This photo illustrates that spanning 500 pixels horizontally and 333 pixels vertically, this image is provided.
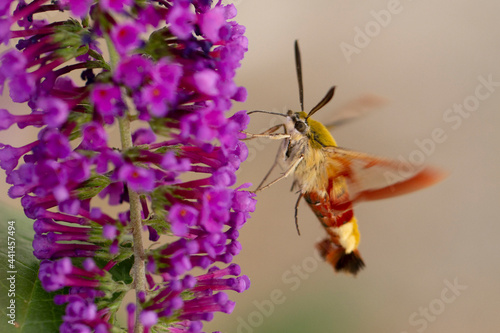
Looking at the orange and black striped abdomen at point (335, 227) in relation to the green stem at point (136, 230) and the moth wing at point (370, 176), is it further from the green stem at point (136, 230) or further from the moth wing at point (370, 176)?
the green stem at point (136, 230)

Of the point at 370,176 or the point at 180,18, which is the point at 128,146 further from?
the point at 370,176

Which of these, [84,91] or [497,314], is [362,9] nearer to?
[497,314]

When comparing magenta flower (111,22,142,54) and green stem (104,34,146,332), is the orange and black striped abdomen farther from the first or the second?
magenta flower (111,22,142,54)

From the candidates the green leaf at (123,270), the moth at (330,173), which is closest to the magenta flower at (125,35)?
the green leaf at (123,270)

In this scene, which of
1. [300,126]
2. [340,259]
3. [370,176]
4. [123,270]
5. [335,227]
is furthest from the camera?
[340,259]

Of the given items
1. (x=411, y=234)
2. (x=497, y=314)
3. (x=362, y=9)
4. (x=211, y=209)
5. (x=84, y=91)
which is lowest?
(x=497, y=314)

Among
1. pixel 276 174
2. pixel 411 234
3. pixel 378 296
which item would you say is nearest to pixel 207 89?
pixel 276 174

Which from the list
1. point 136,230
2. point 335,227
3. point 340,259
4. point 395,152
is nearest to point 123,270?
point 136,230
